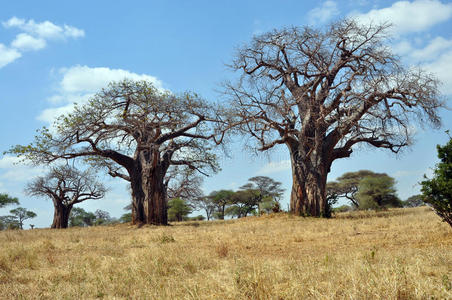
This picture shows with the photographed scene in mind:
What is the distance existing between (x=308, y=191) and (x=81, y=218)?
40.1m

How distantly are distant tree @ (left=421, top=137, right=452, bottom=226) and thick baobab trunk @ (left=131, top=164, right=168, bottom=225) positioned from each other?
13.3m

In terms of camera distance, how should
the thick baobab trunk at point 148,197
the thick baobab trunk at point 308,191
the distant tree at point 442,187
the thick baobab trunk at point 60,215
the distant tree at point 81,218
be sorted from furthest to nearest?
the distant tree at point 81,218, the thick baobab trunk at point 60,215, the thick baobab trunk at point 148,197, the thick baobab trunk at point 308,191, the distant tree at point 442,187

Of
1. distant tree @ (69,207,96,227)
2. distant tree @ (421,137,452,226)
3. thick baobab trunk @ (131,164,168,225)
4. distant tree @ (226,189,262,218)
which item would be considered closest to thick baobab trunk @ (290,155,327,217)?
thick baobab trunk @ (131,164,168,225)

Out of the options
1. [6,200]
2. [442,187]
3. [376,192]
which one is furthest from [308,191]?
[6,200]

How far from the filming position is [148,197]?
1891 cm

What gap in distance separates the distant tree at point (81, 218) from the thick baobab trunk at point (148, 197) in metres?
31.3

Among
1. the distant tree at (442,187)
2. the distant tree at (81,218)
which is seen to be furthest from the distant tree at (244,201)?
the distant tree at (442,187)

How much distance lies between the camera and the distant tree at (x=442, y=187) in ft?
24.8

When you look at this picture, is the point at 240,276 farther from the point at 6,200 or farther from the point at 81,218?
the point at 81,218

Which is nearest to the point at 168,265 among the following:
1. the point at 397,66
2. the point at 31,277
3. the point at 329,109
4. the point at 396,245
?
the point at 31,277

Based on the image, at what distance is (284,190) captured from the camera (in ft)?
129

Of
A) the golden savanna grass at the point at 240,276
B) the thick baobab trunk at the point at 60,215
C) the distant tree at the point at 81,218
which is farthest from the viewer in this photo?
the distant tree at the point at 81,218

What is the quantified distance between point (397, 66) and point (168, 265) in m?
14.3

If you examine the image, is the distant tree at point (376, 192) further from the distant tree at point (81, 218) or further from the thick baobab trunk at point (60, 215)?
the distant tree at point (81, 218)
